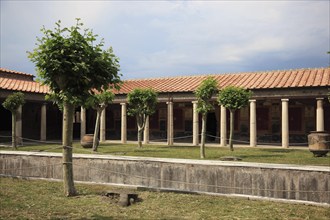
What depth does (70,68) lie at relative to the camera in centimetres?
830

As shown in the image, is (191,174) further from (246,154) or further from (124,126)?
(124,126)

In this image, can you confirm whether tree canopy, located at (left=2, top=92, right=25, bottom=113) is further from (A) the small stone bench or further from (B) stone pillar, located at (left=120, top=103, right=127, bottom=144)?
(A) the small stone bench

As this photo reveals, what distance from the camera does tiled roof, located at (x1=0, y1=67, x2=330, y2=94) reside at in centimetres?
1902

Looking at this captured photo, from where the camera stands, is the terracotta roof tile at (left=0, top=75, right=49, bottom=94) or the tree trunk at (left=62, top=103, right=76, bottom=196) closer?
the tree trunk at (left=62, top=103, right=76, bottom=196)

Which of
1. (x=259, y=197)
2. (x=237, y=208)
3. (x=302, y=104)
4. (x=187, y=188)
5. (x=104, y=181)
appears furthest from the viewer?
(x=302, y=104)

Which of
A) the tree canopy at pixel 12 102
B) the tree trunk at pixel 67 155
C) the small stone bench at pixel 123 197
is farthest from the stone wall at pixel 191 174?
the tree canopy at pixel 12 102

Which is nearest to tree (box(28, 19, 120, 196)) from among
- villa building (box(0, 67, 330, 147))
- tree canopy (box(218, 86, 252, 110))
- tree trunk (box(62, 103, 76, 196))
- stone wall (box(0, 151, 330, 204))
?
tree trunk (box(62, 103, 76, 196))

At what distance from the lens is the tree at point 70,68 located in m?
8.17

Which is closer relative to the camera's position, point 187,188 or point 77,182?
point 187,188

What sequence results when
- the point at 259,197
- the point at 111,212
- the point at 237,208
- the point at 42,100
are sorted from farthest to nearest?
the point at 42,100 < the point at 259,197 < the point at 237,208 < the point at 111,212

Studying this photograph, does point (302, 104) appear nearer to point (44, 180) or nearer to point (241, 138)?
A: point (241, 138)

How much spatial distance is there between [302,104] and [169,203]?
16.0 m

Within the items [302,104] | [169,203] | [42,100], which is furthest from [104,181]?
[302,104]

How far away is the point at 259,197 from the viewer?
8.59 metres
